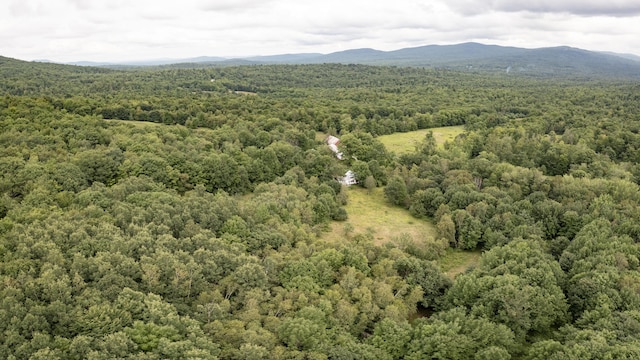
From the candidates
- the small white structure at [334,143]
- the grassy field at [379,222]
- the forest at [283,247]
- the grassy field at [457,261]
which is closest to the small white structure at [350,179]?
the forest at [283,247]

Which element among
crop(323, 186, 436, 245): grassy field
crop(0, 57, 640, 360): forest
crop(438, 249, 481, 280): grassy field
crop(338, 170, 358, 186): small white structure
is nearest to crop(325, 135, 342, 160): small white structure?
crop(0, 57, 640, 360): forest

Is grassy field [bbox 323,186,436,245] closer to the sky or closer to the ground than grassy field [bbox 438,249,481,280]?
closer to the sky

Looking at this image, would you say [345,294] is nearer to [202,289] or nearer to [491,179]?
[202,289]

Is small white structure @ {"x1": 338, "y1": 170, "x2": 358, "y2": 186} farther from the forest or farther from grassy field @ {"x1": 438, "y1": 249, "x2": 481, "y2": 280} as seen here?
grassy field @ {"x1": 438, "y1": 249, "x2": 481, "y2": 280}

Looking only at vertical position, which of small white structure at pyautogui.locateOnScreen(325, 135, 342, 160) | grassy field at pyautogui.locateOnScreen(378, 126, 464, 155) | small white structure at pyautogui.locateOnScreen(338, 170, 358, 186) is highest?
small white structure at pyautogui.locateOnScreen(325, 135, 342, 160)

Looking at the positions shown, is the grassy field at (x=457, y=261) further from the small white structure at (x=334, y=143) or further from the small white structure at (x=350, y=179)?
the small white structure at (x=334, y=143)

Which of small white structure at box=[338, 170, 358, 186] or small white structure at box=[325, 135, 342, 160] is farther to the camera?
small white structure at box=[325, 135, 342, 160]
